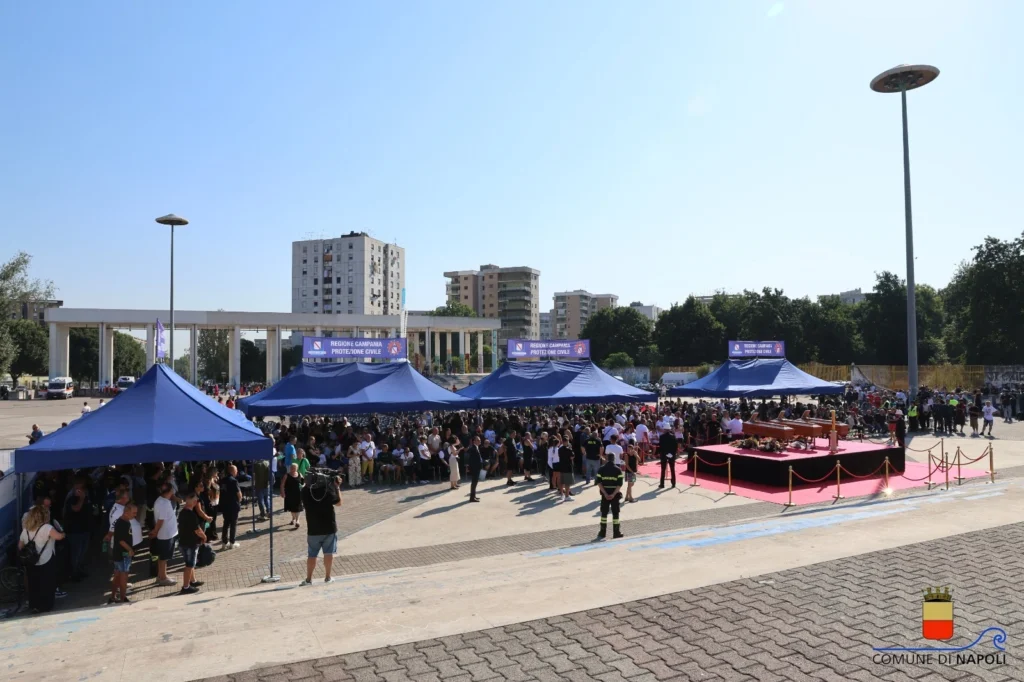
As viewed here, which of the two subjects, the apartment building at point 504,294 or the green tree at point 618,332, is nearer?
the green tree at point 618,332

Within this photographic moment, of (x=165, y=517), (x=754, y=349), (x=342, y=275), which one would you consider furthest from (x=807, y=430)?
(x=342, y=275)

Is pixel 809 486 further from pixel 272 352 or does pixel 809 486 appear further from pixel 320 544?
pixel 272 352

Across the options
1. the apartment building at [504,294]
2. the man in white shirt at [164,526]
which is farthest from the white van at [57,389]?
the apartment building at [504,294]

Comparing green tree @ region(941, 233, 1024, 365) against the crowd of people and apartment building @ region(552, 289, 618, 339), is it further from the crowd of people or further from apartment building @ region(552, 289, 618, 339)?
apartment building @ region(552, 289, 618, 339)

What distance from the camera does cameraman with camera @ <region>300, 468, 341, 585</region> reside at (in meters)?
8.27

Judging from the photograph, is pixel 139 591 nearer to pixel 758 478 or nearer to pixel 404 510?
pixel 404 510

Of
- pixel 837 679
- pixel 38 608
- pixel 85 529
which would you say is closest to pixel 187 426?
pixel 85 529

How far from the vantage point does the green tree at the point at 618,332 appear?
90.8 metres

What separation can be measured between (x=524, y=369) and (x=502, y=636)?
1621cm

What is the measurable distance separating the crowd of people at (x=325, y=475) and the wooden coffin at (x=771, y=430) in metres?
1.25

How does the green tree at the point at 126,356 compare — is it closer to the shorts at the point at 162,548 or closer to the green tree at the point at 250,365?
the green tree at the point at 250,365

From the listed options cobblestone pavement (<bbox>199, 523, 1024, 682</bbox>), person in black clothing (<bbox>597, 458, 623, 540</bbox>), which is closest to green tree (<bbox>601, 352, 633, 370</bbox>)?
person in black clothing (<bbox>597, 458, 623, 540</bbox>)

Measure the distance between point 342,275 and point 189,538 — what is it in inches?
4875

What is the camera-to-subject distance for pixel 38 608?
7812 millimetres
